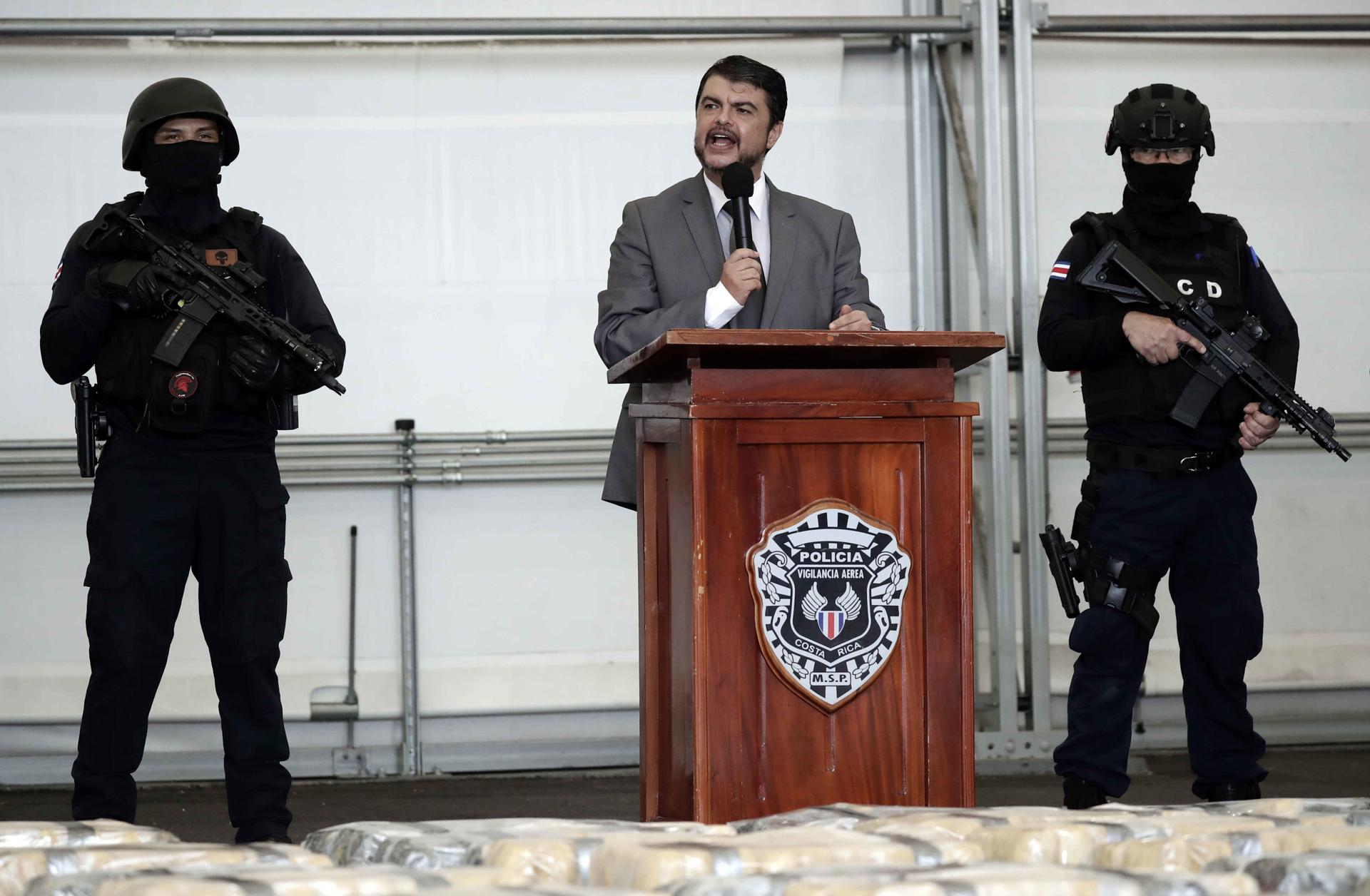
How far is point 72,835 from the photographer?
1430mm

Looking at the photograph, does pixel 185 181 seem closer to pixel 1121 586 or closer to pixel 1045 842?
pixel 1121 586

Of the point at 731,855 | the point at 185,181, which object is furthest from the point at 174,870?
the point at 185,181

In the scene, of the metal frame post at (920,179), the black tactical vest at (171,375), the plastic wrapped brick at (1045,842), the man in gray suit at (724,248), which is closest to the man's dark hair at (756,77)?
the man in gray suit at (724,248)

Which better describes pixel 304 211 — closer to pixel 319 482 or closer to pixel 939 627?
pixel 319 482

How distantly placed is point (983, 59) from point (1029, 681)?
72.9 inches

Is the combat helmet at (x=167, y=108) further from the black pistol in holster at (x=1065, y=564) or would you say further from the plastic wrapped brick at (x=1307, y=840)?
the plastic wrapped brick at (x=1307, y=840)

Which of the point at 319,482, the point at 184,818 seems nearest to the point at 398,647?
the point at 319,482

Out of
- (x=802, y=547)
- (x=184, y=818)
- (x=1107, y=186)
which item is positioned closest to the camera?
(x=802, y=547)

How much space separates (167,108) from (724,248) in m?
1.17

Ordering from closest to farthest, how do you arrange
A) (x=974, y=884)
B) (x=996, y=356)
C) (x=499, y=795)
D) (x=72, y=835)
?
(x=974, y=884) → (x=72, y=835) → (x=499, y=795) → (x=996, y=356)

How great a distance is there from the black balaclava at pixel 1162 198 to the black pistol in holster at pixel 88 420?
2217 mm

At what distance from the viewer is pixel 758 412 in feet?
6.91

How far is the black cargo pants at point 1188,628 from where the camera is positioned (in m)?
3.23

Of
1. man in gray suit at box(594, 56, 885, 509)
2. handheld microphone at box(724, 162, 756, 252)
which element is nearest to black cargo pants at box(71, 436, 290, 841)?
man in gray suit at box(594, 56, 885, 509)
